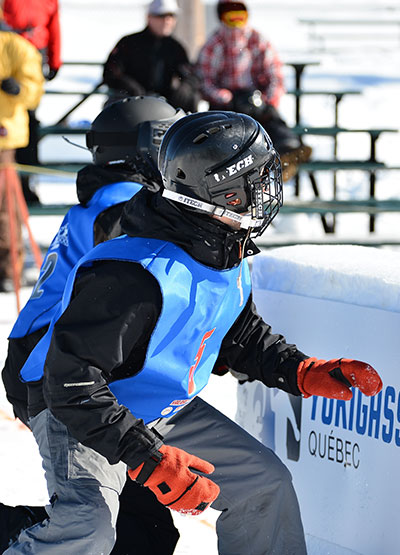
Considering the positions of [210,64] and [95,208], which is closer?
[95,208]

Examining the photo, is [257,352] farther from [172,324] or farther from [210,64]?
[210,64]

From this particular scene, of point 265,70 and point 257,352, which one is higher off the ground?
point 257,352

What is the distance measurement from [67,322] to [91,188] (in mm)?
977

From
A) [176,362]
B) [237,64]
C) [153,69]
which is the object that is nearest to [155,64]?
[153,69]

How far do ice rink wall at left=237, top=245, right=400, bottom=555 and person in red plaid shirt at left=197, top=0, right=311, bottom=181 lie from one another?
4.92 m

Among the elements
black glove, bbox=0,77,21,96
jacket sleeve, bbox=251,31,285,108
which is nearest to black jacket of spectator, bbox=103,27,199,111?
jacket sleeve, bbox=251,31,285,108

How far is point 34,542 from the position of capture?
2.47m

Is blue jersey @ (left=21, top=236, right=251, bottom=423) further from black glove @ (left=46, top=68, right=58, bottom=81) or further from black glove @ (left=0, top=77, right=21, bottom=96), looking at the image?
black glove @ (left=46, top=68, right=58, bottom=81)

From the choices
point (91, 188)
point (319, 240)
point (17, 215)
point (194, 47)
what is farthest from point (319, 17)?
point (91, 188)

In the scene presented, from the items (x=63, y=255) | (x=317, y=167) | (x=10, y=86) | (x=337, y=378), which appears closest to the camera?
(x=337, y=378)

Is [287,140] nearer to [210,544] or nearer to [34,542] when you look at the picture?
[210,544]

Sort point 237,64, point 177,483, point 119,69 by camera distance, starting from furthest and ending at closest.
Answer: point 237,64, point 119,69, point 177,483

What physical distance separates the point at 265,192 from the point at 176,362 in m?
0.50

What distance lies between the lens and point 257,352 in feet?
9.50
